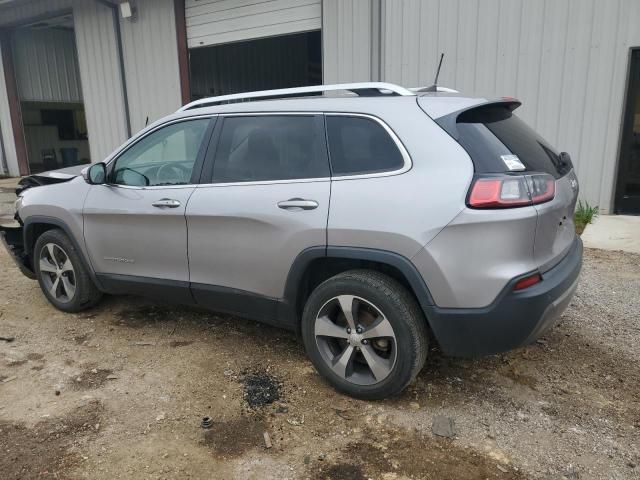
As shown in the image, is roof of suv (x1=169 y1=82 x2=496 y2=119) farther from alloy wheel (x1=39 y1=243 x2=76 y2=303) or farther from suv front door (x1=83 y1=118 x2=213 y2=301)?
alloy wheel (x1=39 y1=243 x2=76 y2=303)

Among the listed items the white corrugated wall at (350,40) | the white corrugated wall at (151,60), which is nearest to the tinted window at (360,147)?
the white corrugated wall at (350,40)

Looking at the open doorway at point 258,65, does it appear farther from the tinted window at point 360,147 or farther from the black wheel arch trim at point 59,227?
the tinted window at point 360,147

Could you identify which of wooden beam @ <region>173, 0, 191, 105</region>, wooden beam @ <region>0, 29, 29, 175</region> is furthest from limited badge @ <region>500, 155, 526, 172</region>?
wooden beam @ <region>0, 29, 29, 175</region>

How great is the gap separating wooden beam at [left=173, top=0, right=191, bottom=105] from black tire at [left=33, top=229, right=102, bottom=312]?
745 centimetres

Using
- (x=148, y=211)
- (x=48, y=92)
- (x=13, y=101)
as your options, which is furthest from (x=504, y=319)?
(x=48, y=92)

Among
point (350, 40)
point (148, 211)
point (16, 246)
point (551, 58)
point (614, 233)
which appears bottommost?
point (614, 233)

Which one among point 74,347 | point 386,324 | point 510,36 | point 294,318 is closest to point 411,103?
point 386,324

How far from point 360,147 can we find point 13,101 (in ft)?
49.5

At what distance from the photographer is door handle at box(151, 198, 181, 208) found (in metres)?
3.59

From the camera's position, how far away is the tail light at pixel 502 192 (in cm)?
257

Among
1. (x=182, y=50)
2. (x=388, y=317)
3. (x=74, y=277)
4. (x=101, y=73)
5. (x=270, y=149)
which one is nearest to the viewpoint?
(x=388, y=317)

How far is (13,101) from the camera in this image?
48.3 feet

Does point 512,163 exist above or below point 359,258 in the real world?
above

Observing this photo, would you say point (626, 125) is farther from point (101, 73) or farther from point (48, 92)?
point (48, 92)
